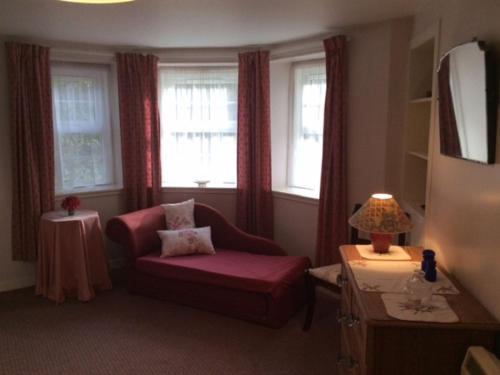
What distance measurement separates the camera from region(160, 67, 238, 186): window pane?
4.50 meters

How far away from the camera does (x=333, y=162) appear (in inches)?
141

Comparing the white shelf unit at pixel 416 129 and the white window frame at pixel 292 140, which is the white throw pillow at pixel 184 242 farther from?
the white shelf unit at pixel 416 129

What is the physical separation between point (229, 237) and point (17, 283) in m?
1.96

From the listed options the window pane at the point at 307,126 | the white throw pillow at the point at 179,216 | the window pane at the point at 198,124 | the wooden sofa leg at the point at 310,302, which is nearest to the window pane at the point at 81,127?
the window pane at the point at 198,124

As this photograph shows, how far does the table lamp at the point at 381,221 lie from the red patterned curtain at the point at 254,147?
189 cm

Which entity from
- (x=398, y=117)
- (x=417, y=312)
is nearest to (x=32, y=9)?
(x=398, y=117)

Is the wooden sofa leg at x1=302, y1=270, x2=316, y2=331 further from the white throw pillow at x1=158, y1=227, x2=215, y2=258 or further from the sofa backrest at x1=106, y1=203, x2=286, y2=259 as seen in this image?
the white throw pillow at x1=158, y1=227, x2=215, y2=258

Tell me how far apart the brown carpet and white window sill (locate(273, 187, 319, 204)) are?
902mm

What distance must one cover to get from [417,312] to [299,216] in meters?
2.46

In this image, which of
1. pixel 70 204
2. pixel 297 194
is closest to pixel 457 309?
pixel 297 194

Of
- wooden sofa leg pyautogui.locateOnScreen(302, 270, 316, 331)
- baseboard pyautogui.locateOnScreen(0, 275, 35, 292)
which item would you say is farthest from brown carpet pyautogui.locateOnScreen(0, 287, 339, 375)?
baseboard pyautogui.locateOnScreen(0, 275, 35, 292)

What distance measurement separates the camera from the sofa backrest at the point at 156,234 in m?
3.70

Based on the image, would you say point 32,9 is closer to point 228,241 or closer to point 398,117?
point 228,241

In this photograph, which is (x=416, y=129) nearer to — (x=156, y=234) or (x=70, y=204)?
(x=156, y=234)
